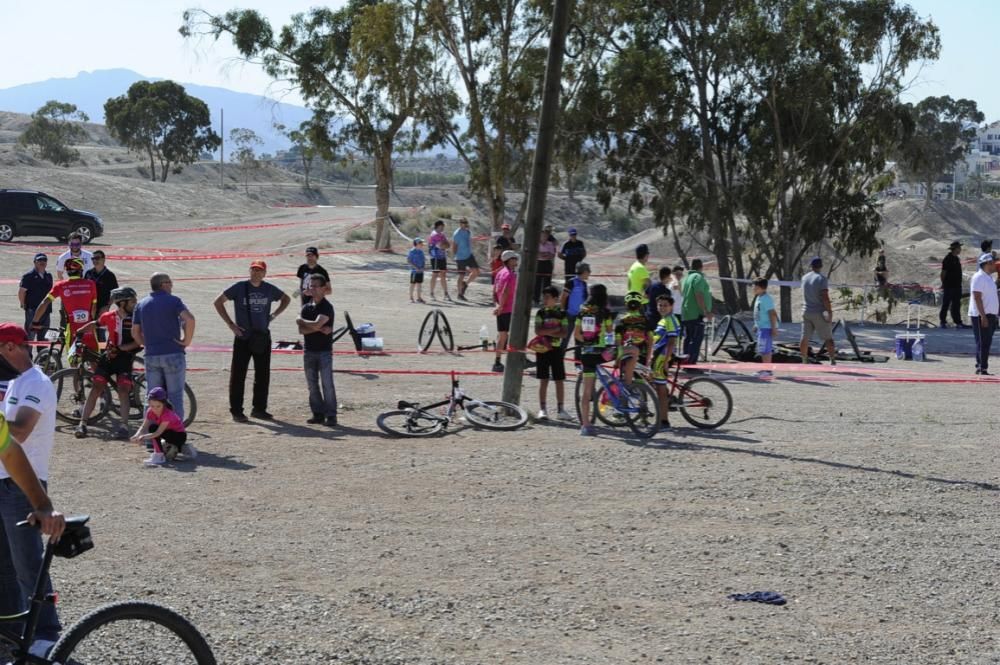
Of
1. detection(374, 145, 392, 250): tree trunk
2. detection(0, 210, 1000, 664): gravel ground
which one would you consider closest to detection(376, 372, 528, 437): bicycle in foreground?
detection(0, 210, 1000, 664): gravel ground

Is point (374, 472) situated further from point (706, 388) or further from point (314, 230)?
point (314, 230)

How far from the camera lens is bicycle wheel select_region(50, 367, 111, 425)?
13.4 meters

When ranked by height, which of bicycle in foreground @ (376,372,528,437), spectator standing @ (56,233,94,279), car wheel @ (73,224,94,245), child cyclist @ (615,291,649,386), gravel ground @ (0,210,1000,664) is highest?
car wheel @ (73,224,94,245)

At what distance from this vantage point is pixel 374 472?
11375 mm

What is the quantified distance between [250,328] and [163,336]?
1.72 metres

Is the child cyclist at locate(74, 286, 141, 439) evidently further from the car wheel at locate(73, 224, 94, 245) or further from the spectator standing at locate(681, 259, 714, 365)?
the car wheel at locate(73, 224, 94, 245)

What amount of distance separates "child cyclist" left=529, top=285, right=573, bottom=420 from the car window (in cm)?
3048

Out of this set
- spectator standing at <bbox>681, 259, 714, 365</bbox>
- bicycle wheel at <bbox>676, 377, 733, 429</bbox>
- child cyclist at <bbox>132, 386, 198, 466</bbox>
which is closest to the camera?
child cyclist at <bbox>132, 386, 198, 466</bbox>

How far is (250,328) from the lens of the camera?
14.2m

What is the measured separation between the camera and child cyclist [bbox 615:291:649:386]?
13.2 meters

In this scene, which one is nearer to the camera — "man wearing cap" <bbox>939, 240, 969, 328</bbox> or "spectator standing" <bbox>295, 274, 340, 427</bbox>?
"spectator standing" <bbox>295, 274, 340, 427</bbox>

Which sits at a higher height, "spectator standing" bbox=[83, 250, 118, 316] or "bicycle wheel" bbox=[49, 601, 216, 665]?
"spectator standing" bbox=[83, 250, 118, 316]

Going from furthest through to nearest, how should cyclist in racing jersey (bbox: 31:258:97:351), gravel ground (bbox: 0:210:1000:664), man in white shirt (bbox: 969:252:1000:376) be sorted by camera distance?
man in white shirt (bbox: 969:252:1000:376) → cyclist in racing jersey (bbox: 31:258:97:351) → gravel ground (bbox: 0:210:1000:664)

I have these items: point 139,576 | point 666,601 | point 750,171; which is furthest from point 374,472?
point 750,171
